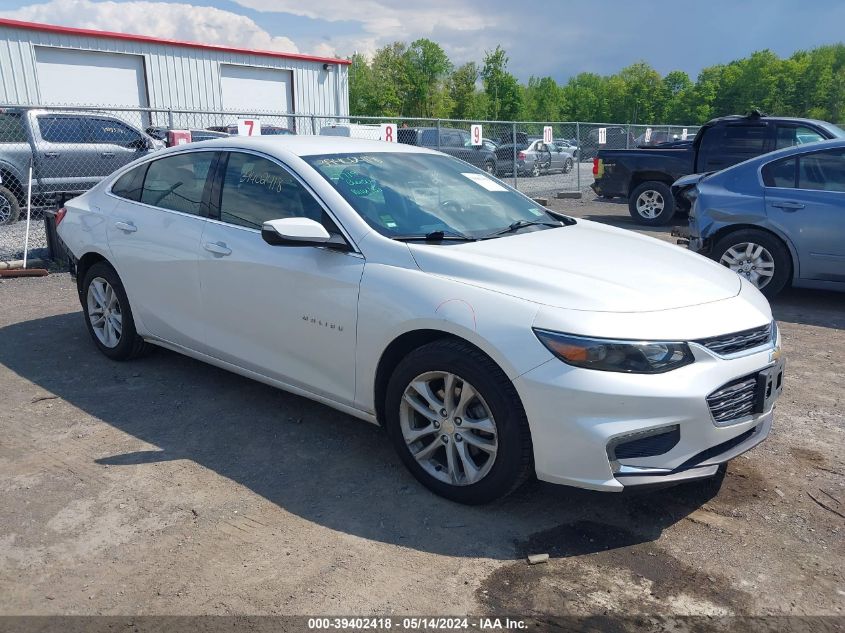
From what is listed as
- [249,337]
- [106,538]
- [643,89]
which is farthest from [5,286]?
[643,89]

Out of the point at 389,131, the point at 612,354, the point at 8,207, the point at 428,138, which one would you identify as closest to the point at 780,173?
the point at 612,354

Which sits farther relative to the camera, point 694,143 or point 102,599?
point 694,143

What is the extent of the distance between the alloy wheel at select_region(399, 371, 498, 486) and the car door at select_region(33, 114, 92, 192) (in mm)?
10825

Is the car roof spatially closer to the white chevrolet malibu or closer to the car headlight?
the white chevrolet malibu

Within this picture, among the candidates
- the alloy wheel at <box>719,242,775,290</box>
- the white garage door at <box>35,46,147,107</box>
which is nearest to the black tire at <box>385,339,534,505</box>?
the alloy wheel at <box>719,242,775,290</box>

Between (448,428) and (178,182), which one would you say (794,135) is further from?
(448,428)

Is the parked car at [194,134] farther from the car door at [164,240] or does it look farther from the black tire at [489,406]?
the black tire at [489,406]

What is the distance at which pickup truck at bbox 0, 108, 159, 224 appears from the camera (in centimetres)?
1177

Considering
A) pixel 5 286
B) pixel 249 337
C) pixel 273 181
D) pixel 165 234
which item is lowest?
pixel 5 286

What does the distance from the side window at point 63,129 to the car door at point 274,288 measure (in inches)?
365

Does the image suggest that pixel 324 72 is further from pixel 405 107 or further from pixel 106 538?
pixel 106 538

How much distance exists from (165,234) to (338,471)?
6.47ft

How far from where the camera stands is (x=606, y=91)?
83625mm

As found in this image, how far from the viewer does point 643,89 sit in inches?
2992
